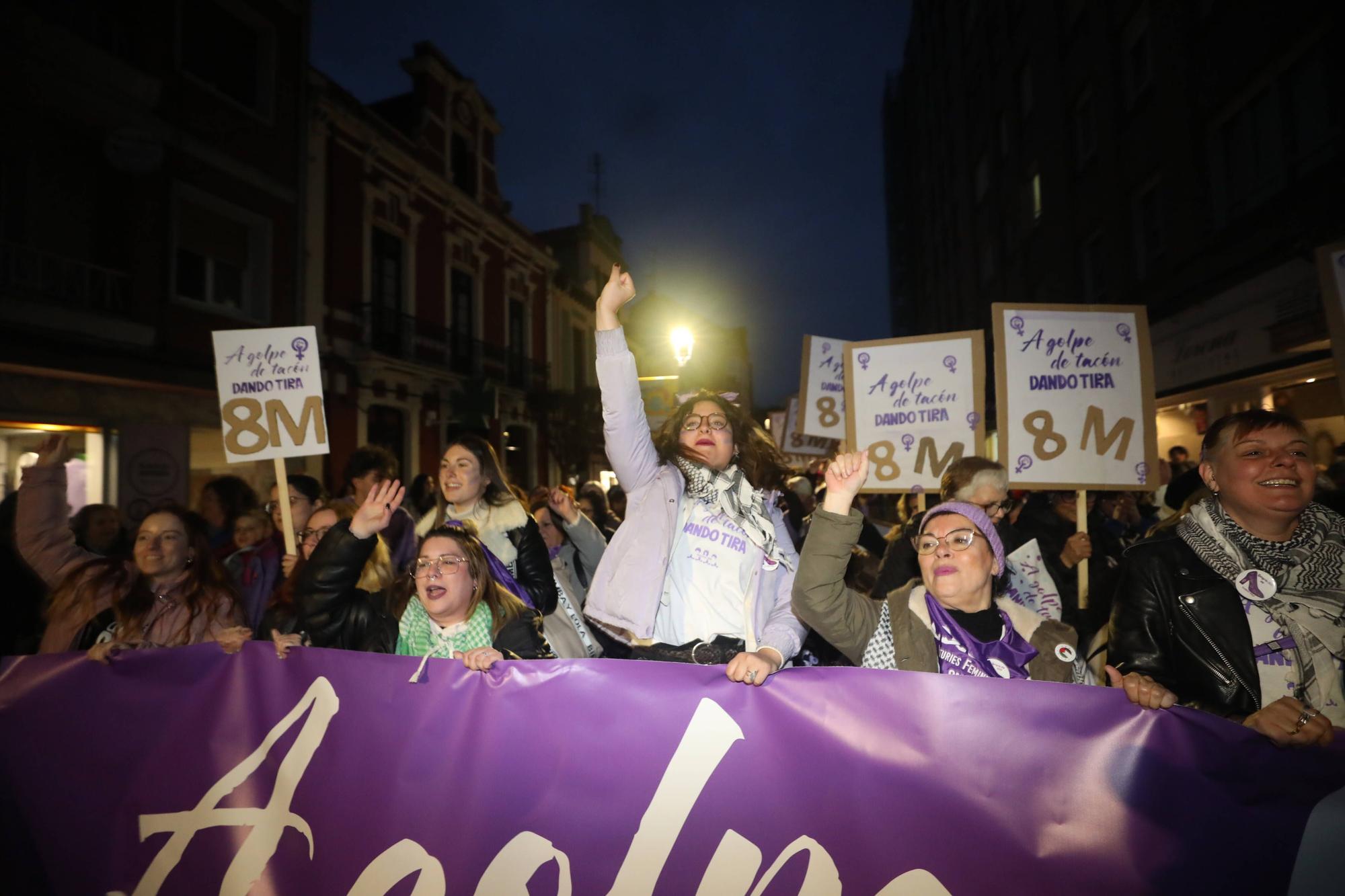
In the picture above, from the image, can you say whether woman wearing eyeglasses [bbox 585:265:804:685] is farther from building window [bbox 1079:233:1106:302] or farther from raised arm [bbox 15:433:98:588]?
building window [bbox 1079:233:1106:302]

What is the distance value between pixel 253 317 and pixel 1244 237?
1437 centimetres

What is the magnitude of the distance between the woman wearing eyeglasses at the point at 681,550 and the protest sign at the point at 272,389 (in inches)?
103

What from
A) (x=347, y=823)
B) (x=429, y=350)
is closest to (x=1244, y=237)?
(x=347, y=823)

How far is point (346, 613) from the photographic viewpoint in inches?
103

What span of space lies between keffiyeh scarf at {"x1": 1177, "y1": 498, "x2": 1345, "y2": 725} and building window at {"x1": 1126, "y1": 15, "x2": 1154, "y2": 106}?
12281 millimetres

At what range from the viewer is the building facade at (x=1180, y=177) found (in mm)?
7855

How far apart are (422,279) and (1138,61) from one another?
1510 centimetres

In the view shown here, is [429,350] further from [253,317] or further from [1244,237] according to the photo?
[1244,237]

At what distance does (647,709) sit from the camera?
6.66 feet

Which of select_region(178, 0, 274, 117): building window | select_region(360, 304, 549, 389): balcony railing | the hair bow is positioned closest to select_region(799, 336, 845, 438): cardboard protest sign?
the hair bow

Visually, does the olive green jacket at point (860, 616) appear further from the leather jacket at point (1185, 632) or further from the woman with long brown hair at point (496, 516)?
the woman with long brown hair at point (496, 516)

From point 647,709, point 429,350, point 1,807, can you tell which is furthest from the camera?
point 429,350

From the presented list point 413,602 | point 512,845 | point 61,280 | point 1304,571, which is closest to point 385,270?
point 61,280

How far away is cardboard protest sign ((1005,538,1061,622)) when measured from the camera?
11.5ft
